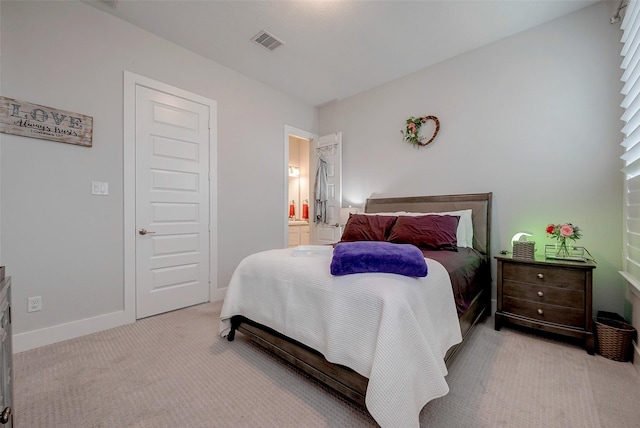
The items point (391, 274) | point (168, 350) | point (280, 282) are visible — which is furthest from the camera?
point (168, 350)

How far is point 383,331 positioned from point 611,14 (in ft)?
10.8

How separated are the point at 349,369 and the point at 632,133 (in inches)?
97.2

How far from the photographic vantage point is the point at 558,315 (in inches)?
83.0

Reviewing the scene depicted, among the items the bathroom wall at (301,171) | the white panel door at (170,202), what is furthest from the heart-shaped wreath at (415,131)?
the bathroom wall at (301,171)

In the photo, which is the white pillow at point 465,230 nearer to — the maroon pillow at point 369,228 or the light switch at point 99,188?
the maroon pillow at point 369,228

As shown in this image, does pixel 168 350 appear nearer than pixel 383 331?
No

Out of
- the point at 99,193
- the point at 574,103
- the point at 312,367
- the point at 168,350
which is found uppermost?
the point at 574,103

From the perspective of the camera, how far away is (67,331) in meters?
2.21

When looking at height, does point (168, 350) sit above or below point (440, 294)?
below

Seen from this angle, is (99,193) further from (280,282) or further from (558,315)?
(558,315)

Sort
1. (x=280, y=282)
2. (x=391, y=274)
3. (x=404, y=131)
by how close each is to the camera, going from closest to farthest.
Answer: (x=391, y=274)
(x=280, y=282)
(x=404, y=131)

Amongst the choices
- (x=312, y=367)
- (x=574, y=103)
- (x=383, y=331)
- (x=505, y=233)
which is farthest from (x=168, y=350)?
(x=574, y=103)

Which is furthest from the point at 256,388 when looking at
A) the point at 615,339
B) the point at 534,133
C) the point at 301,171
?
the point at 301,171

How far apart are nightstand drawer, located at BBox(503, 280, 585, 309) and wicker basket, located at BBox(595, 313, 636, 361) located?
0.19 meters
